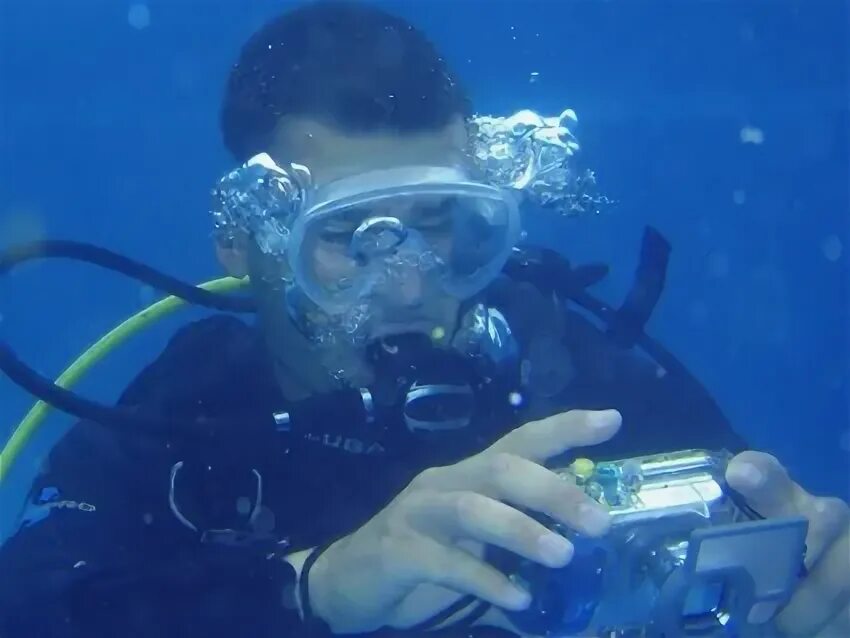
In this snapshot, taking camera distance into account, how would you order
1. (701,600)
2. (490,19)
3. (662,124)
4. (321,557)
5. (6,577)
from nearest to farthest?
1. (701,600)
2. (321,557)
3. (6,577)
4. (490,19)
5. (662,124)

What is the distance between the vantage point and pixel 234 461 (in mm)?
2188

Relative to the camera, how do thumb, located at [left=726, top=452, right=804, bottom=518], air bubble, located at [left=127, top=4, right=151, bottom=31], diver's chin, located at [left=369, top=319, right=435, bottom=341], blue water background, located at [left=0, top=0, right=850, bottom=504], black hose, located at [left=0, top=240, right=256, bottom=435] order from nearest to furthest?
1. thumb, located at [left=726, top=452, right=804, bottom=518]
2. black hose, located at [left=0, top=240, right=256, bottom=435]
3. diver's chin, located at [left=369, top=319, right=435, bottom=341]
4. air bubble, located at [left=127, top=4, right=151, bottom=31]
5. blue water background, located at [left=0, top=0, right=850, bottom=504]

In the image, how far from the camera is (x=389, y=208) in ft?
8.10

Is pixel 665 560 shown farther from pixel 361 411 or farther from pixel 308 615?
pixel 361 411

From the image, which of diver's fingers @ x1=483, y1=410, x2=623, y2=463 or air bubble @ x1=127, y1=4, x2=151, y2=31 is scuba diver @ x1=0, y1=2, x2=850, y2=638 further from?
air bubble @ x1=127, y1=4, x2=151, y2=31

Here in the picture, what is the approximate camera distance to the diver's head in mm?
2451

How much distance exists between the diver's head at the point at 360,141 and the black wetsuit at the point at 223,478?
31cm

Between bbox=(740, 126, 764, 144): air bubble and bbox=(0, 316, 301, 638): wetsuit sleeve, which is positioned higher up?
bbox=(740, 126, 764, 144): air bubble

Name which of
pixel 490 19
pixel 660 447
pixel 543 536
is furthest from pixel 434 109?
pixel 490 19

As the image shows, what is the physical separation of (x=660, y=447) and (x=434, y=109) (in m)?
1.19

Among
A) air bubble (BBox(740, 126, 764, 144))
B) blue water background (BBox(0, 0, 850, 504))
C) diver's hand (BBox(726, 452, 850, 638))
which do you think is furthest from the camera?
air bubble (BBox(740, 126, 764, 144))

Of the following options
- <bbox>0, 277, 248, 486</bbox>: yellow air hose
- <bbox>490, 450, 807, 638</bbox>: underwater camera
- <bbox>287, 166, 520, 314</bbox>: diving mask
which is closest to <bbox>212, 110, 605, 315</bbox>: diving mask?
<bbox>287, 166, 520, 314</bbox>: diving mask

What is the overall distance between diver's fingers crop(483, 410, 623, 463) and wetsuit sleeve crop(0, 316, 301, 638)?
2.15 ft

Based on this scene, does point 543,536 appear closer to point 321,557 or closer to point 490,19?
point 321,557
